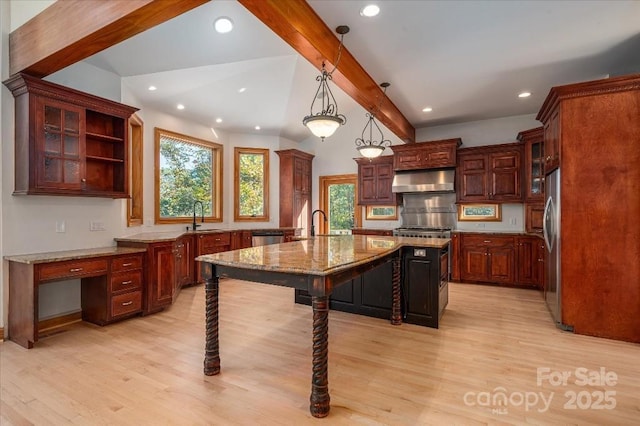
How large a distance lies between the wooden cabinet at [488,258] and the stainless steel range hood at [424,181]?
38.2 inches

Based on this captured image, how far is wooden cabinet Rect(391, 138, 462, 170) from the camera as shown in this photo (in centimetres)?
573

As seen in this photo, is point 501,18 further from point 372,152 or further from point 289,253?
point 289,253

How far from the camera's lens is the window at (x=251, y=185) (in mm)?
6656

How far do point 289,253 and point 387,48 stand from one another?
235cm

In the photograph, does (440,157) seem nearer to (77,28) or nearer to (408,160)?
(408,160)

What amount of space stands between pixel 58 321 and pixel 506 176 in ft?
21.5

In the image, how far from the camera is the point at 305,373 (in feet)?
7.96

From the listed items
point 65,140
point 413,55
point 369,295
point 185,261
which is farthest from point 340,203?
point 65,140

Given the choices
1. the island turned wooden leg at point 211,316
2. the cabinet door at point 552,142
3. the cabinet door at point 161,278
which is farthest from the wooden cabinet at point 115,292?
the cabinet door at point 552,142

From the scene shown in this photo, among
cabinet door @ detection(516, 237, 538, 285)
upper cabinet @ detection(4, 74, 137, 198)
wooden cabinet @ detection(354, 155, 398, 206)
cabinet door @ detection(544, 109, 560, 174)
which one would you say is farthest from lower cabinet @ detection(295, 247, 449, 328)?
upper cabinet @ detection(4, 74, 137, 198)

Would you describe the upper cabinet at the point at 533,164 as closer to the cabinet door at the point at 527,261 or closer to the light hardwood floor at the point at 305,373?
the cabinet door at the point at 527,261

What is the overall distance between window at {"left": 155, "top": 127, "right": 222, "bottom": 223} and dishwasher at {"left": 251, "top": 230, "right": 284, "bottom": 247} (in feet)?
2.64

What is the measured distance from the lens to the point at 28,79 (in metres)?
2.95

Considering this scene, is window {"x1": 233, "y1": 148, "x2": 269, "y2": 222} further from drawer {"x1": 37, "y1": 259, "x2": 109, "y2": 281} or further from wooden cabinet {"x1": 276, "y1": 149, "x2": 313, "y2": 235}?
drawer {"x1": 37, "y1": 259, "x2": 109, "y2": 281}
